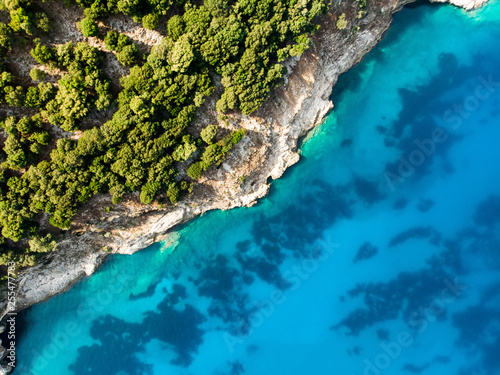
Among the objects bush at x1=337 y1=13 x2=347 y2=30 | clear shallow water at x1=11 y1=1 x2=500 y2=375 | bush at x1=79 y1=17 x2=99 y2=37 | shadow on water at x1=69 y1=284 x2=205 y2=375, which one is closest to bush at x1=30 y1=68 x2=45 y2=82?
bush at x1=79 y1=17 x2=99 y2=37

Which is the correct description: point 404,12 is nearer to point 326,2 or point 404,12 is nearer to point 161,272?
point 326,2

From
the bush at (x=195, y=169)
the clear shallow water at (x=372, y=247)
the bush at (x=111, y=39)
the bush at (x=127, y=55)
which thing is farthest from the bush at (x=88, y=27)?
the clear shallow water at (x=372, y=247)

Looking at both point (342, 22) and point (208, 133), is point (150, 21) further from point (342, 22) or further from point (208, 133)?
point (342, 22)

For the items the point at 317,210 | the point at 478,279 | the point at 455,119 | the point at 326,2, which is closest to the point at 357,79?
the point at 326,2

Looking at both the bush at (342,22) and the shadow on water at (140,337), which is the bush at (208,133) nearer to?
the bush at (342,22)

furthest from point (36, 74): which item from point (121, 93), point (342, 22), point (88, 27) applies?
point (342, 22)

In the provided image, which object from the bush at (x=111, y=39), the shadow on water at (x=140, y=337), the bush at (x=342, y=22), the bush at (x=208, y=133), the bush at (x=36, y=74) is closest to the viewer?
the bush at (x=36, y=74)
